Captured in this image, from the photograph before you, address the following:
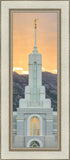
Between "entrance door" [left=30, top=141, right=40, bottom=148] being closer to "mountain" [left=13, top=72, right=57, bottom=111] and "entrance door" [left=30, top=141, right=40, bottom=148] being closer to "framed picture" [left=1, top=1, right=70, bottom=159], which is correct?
"framed picture" [left=1, top=1, right=70, bottom=159]

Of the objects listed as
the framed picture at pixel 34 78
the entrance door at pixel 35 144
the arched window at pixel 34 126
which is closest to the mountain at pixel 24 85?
the framed picture at pixel 34 78

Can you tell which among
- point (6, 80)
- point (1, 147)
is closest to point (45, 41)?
point (6, 80)

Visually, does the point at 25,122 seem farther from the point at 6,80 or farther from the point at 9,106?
the point at 6,80

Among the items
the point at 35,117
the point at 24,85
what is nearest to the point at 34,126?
the point at 35,117

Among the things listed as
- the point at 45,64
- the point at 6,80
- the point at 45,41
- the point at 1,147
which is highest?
the point at 45,41

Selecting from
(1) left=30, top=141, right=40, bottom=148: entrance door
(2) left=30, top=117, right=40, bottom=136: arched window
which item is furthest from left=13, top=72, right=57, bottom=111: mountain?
(1) left=30, top=141, right=40, bottom=148: entrance door

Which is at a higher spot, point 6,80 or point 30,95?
point 6,80

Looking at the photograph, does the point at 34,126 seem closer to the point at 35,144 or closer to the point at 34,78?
the point at 35,144
